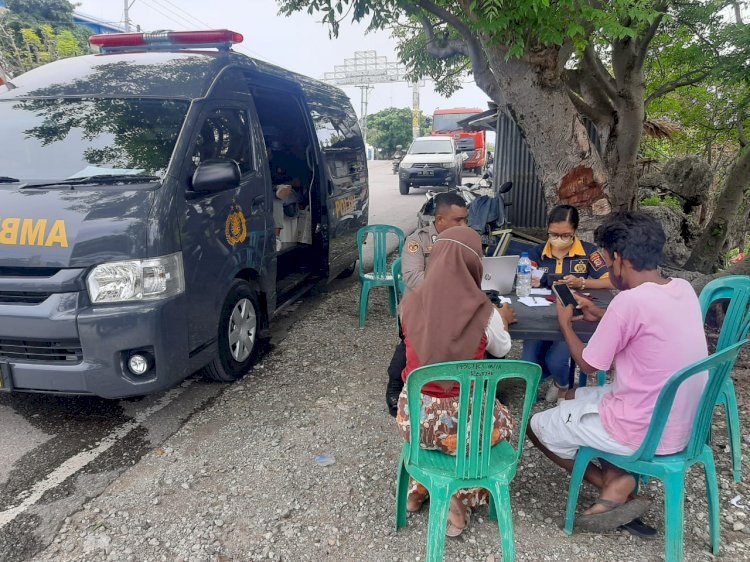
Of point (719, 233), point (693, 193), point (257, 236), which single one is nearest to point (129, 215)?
point (257, 236)

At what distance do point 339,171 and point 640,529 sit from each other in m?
4.32

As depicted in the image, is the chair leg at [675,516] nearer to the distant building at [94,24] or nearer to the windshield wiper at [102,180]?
the windshield wiper at [102,180]

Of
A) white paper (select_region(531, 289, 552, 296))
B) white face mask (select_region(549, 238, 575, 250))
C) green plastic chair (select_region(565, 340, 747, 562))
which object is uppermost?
white face mask (select_region(549, 238, 575, 250))

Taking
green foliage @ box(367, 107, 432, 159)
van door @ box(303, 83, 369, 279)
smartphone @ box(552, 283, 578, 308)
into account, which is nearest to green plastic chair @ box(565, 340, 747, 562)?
smartphone @ box(552, 283, 578, 308)

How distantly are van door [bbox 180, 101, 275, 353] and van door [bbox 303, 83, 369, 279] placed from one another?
1285mm

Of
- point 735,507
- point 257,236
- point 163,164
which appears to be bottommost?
point 735,507

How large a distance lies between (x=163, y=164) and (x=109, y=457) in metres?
1.69

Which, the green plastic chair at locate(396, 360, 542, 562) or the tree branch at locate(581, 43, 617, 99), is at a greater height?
the tree branch at locate(581, 43, 617, 99)

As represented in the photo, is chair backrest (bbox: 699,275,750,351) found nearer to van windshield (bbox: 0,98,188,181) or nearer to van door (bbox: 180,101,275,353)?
van door (bbox: 180,101,275,353)

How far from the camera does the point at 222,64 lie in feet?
12.7

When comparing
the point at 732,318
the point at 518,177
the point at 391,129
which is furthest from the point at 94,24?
the point at 732,318

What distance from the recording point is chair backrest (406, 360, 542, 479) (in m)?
1.90

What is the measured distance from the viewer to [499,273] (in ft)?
10.8

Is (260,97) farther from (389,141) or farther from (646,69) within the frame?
(389,141)
